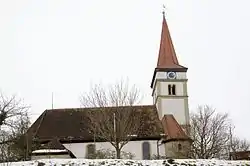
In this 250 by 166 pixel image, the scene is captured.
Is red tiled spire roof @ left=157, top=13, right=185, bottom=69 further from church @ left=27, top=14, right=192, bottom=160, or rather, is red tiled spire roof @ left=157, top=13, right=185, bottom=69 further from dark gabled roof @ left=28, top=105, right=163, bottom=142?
dark gabled roof @ left=28, top=105, right=163, bottom=142

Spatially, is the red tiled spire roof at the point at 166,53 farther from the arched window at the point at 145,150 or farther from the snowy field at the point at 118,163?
the snowy field at the point at 118,163

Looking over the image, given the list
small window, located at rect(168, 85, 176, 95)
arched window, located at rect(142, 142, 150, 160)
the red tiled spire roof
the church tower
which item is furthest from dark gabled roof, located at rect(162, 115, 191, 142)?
the red tiled spire roof

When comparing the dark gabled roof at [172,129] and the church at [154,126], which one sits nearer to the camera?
the church at [154,126]

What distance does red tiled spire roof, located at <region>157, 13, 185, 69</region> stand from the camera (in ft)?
184

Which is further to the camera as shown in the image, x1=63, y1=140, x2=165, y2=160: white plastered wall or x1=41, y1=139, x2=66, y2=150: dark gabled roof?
x1=63, y1=140, x2=165, y2=160: white plastered wall

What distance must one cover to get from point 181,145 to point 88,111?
9473mm

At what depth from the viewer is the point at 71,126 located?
5072 cm

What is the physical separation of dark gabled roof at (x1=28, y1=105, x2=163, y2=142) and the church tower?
1511mm

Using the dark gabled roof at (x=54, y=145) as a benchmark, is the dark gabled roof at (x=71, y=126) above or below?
above

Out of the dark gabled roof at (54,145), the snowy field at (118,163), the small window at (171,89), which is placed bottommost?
the snowy field at (118,163)

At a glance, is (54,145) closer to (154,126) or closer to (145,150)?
(145,150)

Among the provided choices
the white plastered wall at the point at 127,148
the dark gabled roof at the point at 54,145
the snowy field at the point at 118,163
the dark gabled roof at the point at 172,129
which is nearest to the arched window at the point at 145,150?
the white plastered wall at the point at 127,148

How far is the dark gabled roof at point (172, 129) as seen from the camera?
49.1 metres

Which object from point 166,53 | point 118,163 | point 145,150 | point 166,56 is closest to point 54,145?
point 145,150
